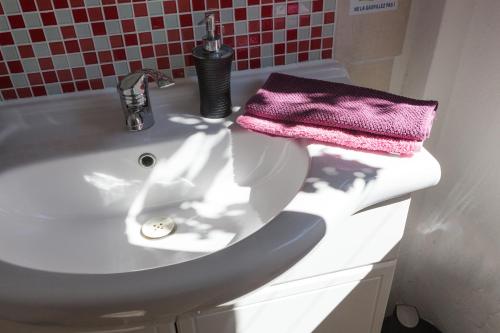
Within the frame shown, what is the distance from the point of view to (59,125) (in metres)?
0.85

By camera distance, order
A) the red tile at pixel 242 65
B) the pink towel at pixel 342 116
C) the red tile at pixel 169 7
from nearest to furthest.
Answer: the pink towel at pixel 342 116 < the red tile at pixel 169 7 < the red tile at pixel 242 65

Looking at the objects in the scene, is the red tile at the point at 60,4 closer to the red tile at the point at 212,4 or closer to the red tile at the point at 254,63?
the red tile at the point at 212,4

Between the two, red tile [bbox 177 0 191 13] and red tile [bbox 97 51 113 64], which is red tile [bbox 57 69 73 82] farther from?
red tile [bbox 177 0 191 13]

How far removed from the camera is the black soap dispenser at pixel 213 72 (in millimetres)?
769

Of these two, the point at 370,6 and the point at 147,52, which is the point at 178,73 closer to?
the point at 147,52

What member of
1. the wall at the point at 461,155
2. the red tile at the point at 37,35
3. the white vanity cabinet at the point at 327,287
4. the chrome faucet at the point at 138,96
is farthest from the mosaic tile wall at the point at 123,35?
the white vanity cabinet at the point at 327,287

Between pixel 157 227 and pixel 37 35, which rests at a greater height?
pixel 37 35

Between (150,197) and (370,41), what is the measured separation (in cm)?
53

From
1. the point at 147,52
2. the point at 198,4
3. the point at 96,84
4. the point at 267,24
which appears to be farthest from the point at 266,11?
the point at 96,84

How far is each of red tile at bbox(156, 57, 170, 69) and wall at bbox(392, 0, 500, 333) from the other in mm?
497

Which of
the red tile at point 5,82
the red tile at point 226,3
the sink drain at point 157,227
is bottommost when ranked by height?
the sink drain at point 157,227

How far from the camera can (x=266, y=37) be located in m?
0.91

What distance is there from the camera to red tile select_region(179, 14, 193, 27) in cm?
84

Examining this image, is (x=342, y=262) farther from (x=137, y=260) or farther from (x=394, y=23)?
(x=394, y=23)
